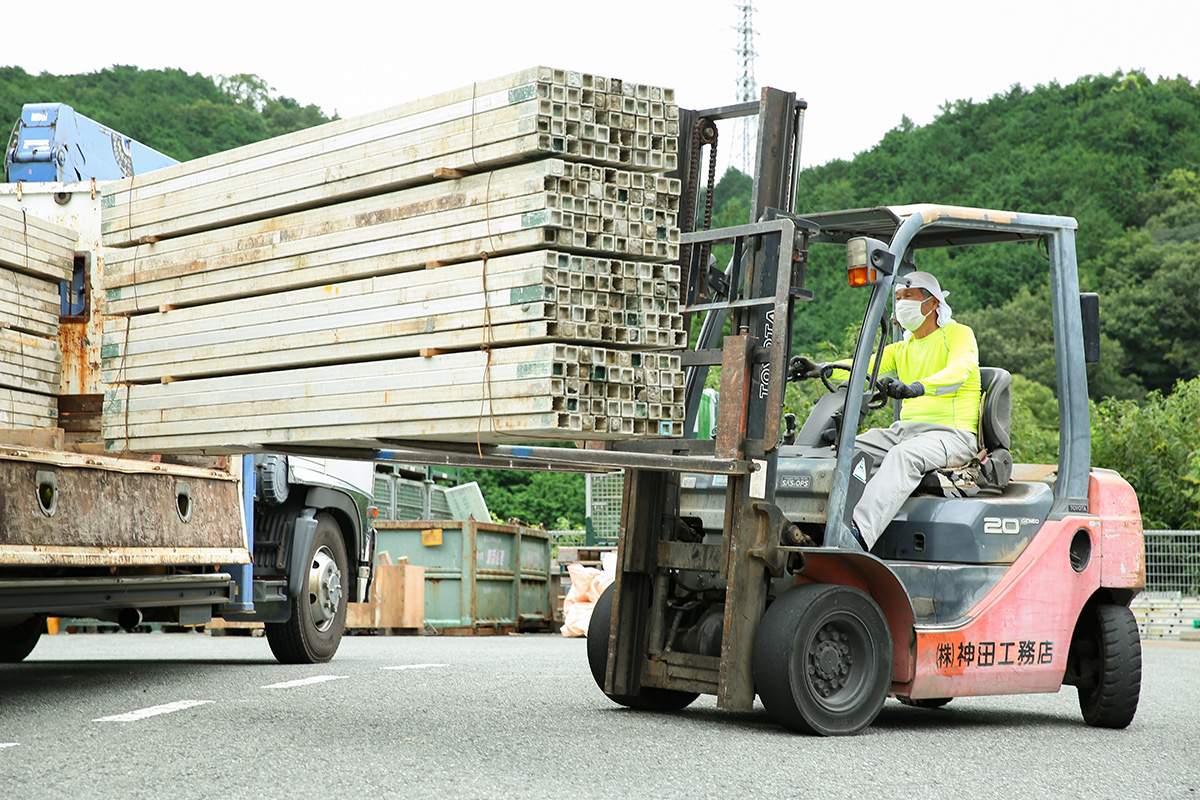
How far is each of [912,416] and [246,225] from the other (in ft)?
12.3

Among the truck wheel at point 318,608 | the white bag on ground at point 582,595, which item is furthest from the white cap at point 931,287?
the white bag on ground at point 582,595

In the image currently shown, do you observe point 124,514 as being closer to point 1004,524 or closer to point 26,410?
point 26,410

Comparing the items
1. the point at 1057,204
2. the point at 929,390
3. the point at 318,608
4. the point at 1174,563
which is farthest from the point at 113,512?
the point at 1057,204

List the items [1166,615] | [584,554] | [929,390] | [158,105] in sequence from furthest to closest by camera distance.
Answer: [158,105] < [584,554] < [1166,615] < [929,390]

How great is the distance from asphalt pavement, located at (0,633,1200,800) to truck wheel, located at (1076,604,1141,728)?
6.4 inches

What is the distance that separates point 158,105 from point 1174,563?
3654cm

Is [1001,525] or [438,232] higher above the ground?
[438,232]

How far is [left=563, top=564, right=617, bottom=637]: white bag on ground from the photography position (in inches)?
682

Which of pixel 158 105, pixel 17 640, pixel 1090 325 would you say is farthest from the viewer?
pixel 158 105

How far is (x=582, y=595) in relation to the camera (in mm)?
17641

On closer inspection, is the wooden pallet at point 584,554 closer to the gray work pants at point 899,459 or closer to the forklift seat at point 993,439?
the forklift seat at point 993,439

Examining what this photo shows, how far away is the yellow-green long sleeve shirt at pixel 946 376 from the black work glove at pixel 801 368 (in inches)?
29.5

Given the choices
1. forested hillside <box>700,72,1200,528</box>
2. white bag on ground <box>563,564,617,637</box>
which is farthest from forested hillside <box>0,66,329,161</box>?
white bag on ground <box>563,564,617,637</box>

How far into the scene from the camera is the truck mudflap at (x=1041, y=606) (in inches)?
267
